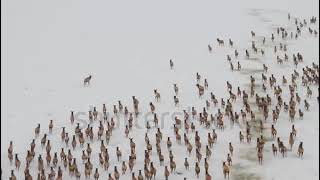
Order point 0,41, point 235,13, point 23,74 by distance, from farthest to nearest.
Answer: point 235,13 < point 0,41 < point 23,74

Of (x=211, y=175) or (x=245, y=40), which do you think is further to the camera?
(x=245, y=40)

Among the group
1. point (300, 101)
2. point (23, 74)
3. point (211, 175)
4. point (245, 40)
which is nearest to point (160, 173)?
point (211, 175)

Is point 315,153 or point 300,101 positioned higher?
point 300,101

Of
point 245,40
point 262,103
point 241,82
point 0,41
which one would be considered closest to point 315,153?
point 262,103

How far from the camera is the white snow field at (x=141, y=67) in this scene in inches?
997

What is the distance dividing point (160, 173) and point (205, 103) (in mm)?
8629

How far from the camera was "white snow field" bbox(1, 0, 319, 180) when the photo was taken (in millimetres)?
25312

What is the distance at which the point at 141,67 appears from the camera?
38562 mm

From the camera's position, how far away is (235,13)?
54812mm

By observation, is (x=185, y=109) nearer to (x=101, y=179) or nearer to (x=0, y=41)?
(x=101, y=179)

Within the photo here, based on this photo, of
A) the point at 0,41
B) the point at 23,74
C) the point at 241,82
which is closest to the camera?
the point at 241,82

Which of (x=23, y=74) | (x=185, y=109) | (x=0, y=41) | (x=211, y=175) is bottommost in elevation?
(x=211, y=175)

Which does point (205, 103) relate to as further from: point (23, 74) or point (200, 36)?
point (200, 36)

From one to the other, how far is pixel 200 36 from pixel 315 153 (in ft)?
76.2
